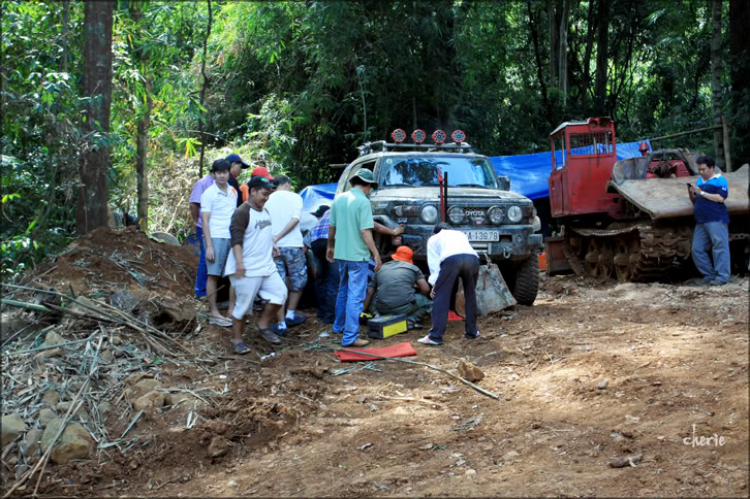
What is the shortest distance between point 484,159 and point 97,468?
23.3ft

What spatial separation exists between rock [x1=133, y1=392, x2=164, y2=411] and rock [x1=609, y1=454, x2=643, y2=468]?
3165mm

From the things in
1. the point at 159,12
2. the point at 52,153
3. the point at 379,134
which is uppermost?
the point at 159,12

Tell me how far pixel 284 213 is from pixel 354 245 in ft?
3.18

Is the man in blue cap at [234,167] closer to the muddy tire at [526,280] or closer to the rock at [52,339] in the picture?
the rock at [52,339]

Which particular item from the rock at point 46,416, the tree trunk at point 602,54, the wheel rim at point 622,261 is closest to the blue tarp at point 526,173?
the wheel rim at point 622,261

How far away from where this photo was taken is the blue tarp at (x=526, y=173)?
15.5 meters

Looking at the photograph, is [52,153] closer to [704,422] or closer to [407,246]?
[407,246]

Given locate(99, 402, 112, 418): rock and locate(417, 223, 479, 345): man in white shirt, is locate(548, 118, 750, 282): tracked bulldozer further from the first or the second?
locate(99, 402, 112, 418): rock

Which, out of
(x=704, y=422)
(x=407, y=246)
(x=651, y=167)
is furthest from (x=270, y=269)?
(x=651, y=167)

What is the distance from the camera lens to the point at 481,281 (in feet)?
28.5

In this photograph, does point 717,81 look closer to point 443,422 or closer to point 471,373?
point 471,373

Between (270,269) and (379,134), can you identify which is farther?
(379,134)

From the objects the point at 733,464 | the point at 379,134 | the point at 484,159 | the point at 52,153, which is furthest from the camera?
the point at 379,134

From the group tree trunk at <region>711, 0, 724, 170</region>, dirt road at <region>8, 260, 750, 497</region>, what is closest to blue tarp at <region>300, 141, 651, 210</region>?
tree trunk at <region>711, 0, 724, 170</region>
